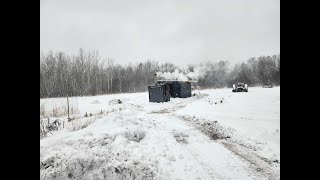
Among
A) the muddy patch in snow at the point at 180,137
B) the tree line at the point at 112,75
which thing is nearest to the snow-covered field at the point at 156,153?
the muddy patch in snow at the point at 180,137

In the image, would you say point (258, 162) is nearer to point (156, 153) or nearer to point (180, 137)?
point (156, 153)

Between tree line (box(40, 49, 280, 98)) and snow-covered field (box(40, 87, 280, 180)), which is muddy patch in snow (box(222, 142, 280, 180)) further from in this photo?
tree line (box(40, 49, 280, 98))

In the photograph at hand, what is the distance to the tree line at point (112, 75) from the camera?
1608 inches

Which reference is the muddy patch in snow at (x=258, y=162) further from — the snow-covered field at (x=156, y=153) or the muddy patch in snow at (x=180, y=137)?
the muddy patch in snow at (x=180, y=137)

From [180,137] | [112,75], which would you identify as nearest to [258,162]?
[180,137]

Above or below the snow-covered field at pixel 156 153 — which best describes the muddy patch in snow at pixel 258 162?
below

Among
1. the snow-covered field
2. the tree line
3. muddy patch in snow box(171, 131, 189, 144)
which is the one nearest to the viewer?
the snow-covered field

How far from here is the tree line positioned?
40.8 metres

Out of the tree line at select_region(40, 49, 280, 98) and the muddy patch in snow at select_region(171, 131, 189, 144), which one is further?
the tree line at select_region(40, 49, 280, 98)

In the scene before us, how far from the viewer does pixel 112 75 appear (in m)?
56.5

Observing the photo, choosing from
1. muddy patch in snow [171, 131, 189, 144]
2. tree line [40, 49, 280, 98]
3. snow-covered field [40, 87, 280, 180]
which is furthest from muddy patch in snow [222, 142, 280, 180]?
tree line [40, 49, 280, 98]

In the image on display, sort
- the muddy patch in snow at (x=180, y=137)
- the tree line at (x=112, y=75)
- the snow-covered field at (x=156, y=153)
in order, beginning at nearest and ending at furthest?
the snow-covered field at (x=156, y=153) < the muddy patch in snow at (x=180, y=137) < the tree line at (x=112, y=75)
